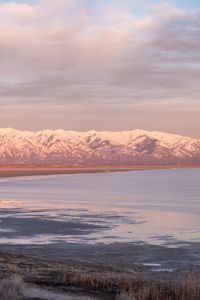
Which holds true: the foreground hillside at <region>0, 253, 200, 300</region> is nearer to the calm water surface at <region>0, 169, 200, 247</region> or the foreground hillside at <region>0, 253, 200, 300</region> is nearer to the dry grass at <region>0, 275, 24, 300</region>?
the dry grass at <region>0, 275, 24, 300</region>

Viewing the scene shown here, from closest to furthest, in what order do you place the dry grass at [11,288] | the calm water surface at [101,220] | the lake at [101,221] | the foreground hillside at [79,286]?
1. the dry grass at [11,288]
2. the foreground hillside at [79,286]
3. the lake at [101,221]
4. the calm water surface at [101,220]

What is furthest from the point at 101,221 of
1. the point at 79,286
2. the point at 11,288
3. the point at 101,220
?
the point at 11,288

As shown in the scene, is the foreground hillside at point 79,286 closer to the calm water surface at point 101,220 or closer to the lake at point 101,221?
the lake at point 101,221

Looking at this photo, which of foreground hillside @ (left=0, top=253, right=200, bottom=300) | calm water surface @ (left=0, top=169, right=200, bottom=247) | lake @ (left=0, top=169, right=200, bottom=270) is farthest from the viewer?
calm water surface @ (left=0, top=169, right=200, bottom=247)

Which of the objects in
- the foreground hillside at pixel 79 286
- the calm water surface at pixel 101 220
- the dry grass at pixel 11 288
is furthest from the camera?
the calm water surface at pixel 101 220

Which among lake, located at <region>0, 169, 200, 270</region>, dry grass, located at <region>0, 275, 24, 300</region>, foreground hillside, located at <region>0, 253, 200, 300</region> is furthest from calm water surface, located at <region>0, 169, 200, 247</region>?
dry grass, located at <region>0, 275, 24, 300</region>

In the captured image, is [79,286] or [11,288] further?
[79,286]

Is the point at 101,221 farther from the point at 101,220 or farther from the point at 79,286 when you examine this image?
the point at 79,286

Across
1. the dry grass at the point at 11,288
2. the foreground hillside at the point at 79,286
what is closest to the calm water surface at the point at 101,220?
the foreground hillside at the point at 79,286

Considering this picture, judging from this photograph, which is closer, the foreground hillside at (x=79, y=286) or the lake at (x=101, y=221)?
the foreground hillside at (x=79, y=286)
